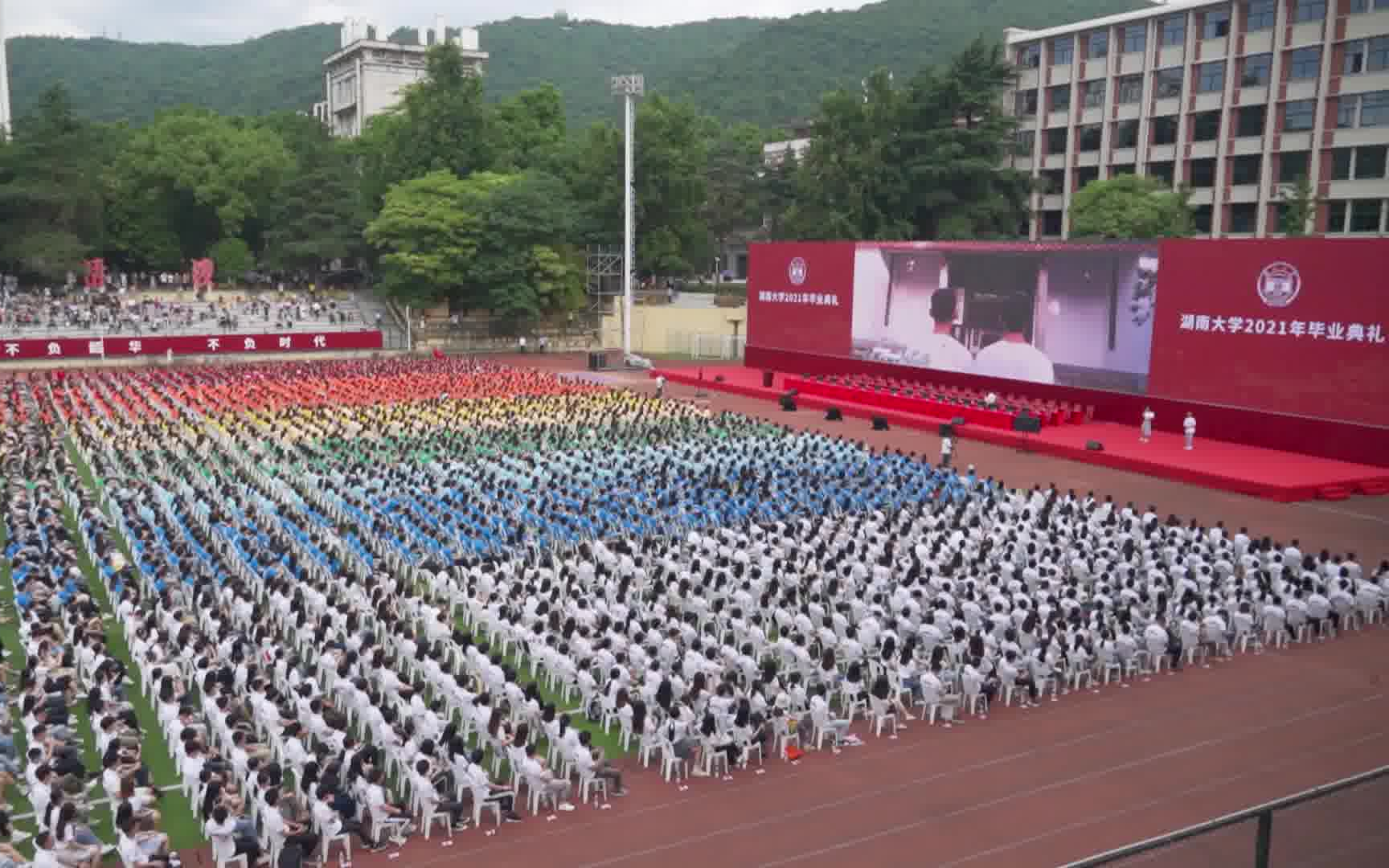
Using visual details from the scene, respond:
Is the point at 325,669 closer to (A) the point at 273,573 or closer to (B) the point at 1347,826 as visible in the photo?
(A) the point at 273,573

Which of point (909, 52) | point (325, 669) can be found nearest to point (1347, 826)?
point (325, 669)

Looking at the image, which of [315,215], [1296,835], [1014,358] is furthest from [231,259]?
[1296,835]

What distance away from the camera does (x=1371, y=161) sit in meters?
45.1

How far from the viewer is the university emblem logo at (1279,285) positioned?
2464 centimetres

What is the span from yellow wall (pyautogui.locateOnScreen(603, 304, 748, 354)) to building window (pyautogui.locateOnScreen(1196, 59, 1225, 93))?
22.8 meters

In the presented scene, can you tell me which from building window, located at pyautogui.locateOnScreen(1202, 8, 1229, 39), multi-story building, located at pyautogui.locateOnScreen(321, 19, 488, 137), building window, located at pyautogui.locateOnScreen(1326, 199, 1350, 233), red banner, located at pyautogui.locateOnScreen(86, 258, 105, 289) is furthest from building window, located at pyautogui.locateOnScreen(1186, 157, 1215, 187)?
multi-story building, located at pyautogui.locateOnScreen(321, 19, 488, 137)

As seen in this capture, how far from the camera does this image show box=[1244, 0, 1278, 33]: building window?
46875mm

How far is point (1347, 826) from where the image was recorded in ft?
Result: 18.6

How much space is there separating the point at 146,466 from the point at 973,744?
16490 millimetres

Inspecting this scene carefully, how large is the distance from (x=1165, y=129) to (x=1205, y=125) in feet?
6.18

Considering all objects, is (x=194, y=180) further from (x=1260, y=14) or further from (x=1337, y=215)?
(x=1337, y=215)

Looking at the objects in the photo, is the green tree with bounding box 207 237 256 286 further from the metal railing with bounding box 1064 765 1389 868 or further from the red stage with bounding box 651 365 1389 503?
the metal railing with bounding box 1064 765 1389 868

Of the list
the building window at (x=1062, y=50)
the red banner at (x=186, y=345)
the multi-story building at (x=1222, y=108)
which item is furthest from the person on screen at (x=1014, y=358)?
the building window at (x=1062, y=50)

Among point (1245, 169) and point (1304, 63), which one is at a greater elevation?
point (1304, 63)
